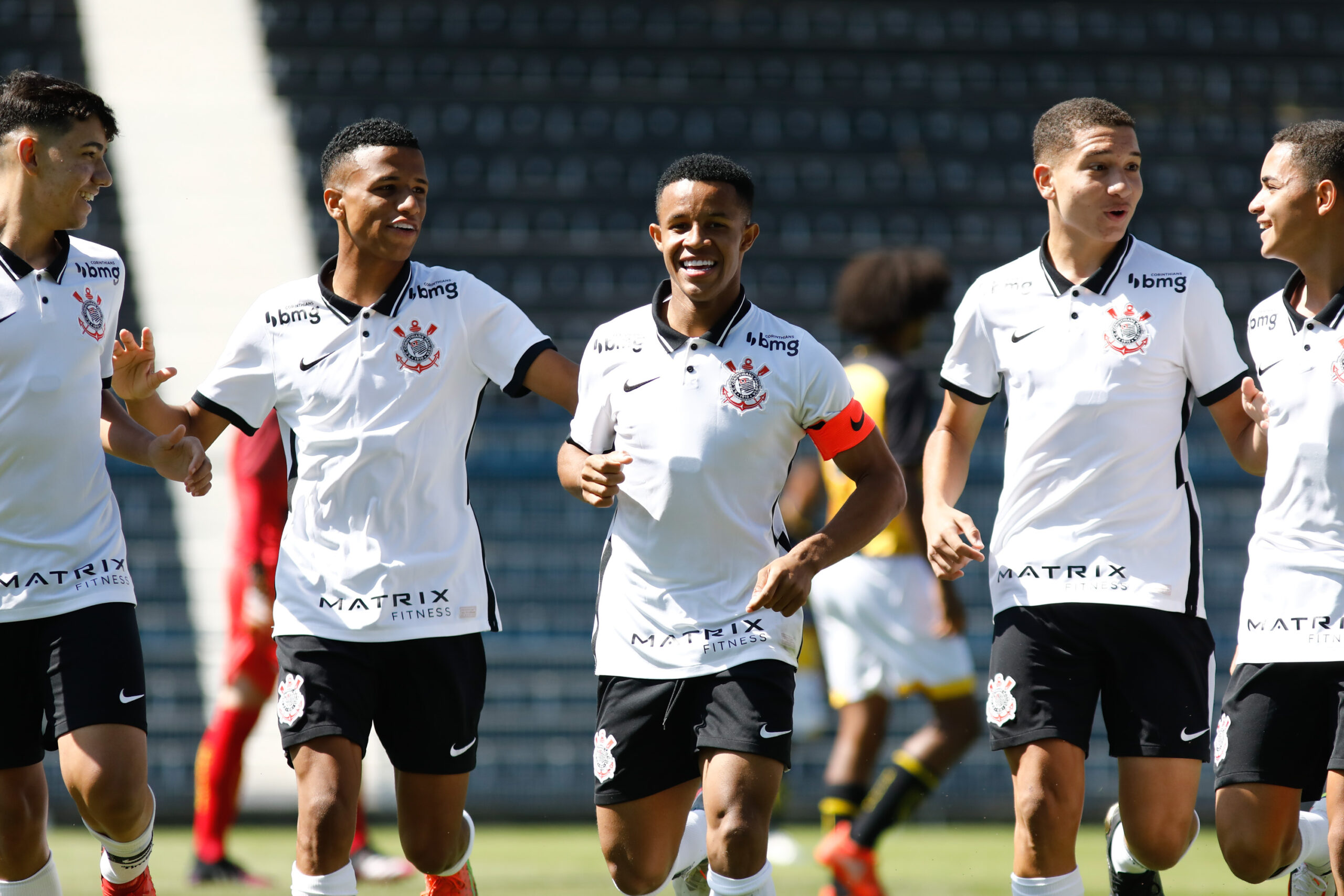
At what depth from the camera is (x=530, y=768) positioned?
30.9 feet

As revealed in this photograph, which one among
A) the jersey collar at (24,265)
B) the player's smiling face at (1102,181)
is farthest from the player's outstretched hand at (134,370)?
the player's smiling face at (1102,181)

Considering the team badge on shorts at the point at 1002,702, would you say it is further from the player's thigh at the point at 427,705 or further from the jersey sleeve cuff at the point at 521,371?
the jersey sleeve cuff at the point at 521,371

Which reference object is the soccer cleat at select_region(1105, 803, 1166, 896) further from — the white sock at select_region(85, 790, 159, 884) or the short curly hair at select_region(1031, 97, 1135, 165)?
the white sock at select_region(85, 790, 159, 884)

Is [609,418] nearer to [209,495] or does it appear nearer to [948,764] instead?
[948,764]

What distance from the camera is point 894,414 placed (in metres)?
6.12

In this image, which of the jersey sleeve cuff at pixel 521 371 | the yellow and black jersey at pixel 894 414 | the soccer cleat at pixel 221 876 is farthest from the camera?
the soccer cleat at pixel 221 876

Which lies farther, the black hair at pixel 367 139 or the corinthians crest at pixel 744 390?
the black hair at pixel 367 139

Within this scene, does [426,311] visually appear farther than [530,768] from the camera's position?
No

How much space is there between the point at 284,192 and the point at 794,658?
9509 millimetres

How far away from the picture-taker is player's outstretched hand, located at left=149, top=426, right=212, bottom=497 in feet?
13.6

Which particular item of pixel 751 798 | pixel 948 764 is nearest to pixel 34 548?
pixel 751 798

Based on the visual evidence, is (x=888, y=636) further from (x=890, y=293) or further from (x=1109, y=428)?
(x=1109, y=428)

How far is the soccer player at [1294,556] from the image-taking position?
13.2 feet

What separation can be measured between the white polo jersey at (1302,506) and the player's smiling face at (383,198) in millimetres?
2359
